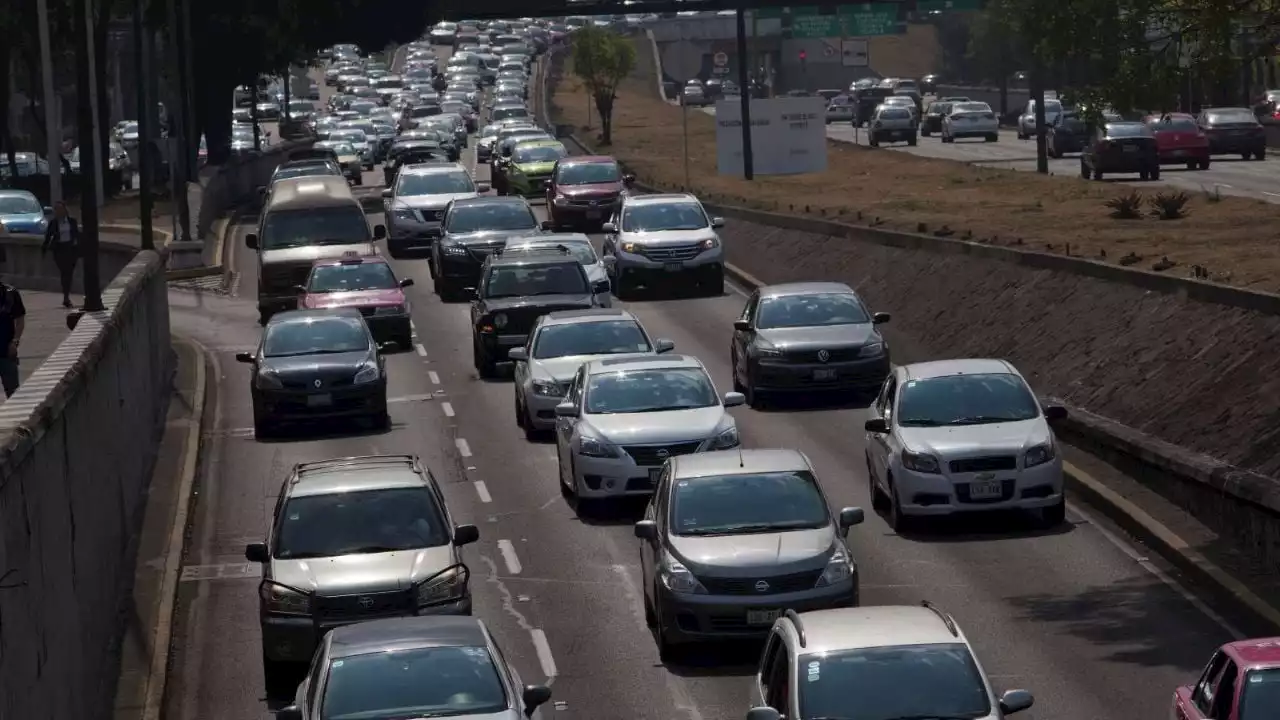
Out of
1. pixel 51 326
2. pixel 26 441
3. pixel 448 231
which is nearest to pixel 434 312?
pixel 448 231

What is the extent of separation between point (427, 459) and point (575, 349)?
257cm

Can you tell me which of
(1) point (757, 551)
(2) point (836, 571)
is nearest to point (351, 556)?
(1) point (757, 551)

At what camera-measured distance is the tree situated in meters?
92.5

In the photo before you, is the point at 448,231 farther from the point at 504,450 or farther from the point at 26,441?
the point at 26,441

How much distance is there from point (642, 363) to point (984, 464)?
4.74 metres

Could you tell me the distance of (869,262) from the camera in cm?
4166

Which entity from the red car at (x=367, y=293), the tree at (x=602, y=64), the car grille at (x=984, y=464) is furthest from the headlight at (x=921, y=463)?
the tree at (x=602, y=64)

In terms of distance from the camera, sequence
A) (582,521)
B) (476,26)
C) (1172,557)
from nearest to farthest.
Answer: (1172,557) < (582,521) < (476,26)

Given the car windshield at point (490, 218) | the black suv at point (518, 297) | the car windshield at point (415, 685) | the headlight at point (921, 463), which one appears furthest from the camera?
the car windshield at point (490, 218)

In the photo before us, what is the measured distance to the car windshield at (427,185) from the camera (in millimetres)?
48594

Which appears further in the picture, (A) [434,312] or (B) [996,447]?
(A) [434,312]

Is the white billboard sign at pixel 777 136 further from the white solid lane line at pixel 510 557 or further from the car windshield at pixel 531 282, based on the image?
the white solid lane line at pixel 510 557

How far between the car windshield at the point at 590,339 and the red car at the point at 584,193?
2159 cm

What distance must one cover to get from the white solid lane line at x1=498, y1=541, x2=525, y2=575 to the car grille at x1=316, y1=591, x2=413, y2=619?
4217 millimetres
